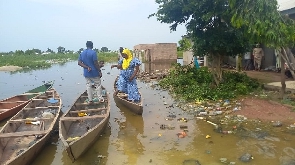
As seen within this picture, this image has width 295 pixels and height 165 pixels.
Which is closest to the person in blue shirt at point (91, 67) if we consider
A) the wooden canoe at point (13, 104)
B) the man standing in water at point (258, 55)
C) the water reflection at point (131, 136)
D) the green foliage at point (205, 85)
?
the water reflection at point (131, 136)

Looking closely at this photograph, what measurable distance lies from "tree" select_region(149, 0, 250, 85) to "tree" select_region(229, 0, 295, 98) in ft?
4.63

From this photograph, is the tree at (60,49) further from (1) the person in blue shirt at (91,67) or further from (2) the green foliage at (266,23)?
(2) the green foliage at (266,23)

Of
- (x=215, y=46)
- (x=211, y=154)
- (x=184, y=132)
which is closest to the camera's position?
(x=211, y=154)

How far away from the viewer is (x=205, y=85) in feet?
33.8

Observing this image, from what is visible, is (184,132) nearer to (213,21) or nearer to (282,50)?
(282,50)

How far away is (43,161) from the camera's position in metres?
5.39

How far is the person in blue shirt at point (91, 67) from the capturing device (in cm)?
764

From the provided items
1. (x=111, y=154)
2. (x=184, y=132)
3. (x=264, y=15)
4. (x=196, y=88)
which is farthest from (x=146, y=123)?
(x=264, y=15)

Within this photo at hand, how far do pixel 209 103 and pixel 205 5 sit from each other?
320cm

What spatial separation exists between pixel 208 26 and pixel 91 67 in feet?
14.9

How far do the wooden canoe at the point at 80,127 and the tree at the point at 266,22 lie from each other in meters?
4.25

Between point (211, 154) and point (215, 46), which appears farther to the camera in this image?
point (215, 46)

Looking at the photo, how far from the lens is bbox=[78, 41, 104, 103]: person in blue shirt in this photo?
25.1 ft

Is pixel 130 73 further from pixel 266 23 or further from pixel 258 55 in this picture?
pixel 258 55
